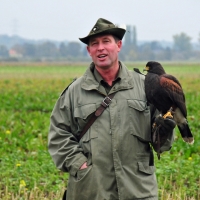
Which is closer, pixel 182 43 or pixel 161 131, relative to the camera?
pixel 161 131

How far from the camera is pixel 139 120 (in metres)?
4.27

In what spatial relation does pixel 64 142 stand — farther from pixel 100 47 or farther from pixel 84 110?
pixel 100 47

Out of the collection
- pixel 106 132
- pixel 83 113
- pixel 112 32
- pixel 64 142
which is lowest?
pixel 64 142

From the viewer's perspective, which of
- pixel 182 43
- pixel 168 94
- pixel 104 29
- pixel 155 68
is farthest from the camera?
pixel 182 43

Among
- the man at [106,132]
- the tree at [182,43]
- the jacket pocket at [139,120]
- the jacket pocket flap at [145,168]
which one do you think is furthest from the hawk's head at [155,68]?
the tree at [182,43]

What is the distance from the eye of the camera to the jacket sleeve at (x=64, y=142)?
421 cm

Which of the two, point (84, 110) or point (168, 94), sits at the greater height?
point (168, 94)

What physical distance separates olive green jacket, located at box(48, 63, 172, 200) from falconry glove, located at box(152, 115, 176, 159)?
3.0 inches

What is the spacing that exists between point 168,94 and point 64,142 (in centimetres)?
106

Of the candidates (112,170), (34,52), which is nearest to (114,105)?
(112,170)

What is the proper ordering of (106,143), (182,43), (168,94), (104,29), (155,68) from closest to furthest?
(106,143) → (104,29) → (168,94) → (155,68) → (182,43)

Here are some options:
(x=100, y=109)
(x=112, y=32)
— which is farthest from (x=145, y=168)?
(x=112, y=32)

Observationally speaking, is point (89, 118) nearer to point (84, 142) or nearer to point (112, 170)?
point (84, 142)

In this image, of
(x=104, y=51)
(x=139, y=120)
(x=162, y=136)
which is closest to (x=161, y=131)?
(x=162, y=136)
